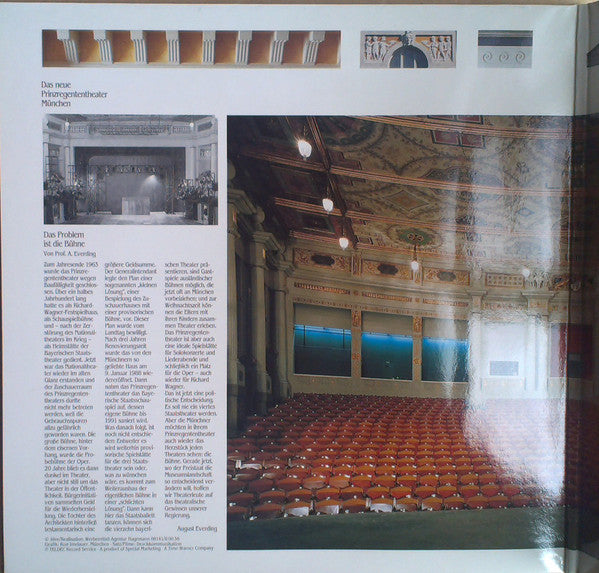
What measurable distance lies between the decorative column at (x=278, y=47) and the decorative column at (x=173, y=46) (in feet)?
1.73

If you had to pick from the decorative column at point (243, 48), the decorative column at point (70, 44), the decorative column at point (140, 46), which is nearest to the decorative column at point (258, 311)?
the decorative column at point (243, 48)

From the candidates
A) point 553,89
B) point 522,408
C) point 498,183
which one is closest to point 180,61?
point 498,183

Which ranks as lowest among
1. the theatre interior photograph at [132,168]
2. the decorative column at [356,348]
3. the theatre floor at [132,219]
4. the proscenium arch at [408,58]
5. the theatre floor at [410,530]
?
the theatre floor at [410,530]

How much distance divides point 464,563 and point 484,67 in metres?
2.88

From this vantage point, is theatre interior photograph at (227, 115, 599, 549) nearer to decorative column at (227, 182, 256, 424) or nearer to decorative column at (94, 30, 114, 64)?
decorative column at (227, 182, 256, 424)

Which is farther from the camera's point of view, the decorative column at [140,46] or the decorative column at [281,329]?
the decorative column at [281,329]

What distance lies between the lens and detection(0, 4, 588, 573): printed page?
9.36 ft

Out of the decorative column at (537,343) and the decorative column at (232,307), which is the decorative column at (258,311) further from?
the decorative column at (537,343)

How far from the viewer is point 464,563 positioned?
2.98 m

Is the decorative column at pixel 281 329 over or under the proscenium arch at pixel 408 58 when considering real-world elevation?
under

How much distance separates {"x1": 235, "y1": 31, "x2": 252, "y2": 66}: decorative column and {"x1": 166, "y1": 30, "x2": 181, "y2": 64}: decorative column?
0.33m

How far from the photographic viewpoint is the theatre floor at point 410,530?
9.68 feet

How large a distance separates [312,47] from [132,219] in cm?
141

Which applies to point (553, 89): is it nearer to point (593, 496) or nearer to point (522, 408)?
point (522, 408)
